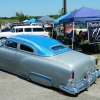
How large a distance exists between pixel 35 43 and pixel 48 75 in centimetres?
117

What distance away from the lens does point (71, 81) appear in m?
5.09

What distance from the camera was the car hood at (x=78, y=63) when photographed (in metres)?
5.25

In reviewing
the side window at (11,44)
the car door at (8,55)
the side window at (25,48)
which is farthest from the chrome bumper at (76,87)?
the side window at (11,44)

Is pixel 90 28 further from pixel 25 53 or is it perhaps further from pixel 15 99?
pixel 15 99

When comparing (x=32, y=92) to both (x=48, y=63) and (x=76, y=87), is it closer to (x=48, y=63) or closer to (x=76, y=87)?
(x=48, y=63)

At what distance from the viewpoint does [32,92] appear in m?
5.35

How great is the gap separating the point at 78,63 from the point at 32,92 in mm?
1426

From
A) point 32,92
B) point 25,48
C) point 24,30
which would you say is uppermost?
point 25,48

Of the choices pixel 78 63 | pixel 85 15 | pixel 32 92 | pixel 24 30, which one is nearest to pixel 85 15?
pixel 85 15

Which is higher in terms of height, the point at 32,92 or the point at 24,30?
the point at 24,30

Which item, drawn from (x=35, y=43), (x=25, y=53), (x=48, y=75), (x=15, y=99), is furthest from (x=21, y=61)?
(x=15, y=99)

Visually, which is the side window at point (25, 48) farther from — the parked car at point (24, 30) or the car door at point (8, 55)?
the parked car at point (24, 30)

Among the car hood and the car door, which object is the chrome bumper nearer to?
the car hood

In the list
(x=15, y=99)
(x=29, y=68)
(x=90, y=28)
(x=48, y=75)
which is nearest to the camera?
(x=15, y=99)
